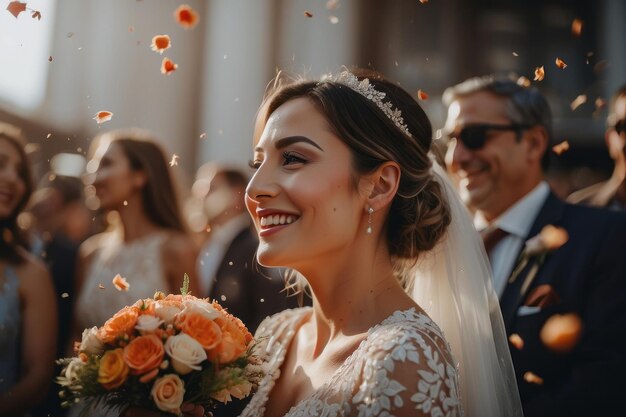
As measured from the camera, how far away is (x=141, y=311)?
239 centimetres

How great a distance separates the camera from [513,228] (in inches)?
142

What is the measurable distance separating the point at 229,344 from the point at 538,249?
1749 mm

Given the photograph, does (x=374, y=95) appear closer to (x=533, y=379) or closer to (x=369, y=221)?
(x=369, y=221)

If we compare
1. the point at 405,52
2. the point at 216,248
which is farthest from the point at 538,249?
the point at 405,52

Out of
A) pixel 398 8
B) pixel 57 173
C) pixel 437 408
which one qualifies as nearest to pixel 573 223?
pixel 437 408

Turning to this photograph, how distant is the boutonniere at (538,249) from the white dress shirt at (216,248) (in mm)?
2322

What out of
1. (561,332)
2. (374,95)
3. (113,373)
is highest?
(374,95)

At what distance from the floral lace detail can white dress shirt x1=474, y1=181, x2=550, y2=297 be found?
1190mm

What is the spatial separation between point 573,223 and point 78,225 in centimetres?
530

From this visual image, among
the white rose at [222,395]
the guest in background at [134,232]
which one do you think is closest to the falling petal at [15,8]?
the white rose at [222,395]

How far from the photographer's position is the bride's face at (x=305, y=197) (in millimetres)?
2492

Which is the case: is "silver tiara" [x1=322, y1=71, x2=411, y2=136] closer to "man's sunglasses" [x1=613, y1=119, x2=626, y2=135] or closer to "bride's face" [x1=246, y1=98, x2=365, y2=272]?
"bride's face" [x1=246, y1=98, x2=365, y2=272]

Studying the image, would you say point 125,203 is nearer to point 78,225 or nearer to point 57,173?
point 57,173

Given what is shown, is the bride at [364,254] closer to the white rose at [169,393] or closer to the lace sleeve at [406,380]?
the lace sleeve at [406,380]
